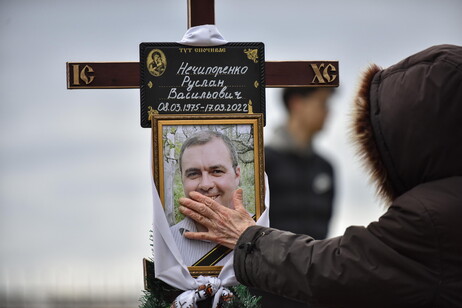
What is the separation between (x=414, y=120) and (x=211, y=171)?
1212 millimetres

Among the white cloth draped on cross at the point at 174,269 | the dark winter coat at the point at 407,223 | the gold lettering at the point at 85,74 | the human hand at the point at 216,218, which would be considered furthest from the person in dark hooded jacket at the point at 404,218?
the gold lettering at the point at 85,74

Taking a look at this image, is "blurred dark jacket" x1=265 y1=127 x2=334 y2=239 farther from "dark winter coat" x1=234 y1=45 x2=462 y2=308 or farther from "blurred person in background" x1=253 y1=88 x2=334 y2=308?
"dark winter coat" x1=234 y1=45 x2=462 y2=308

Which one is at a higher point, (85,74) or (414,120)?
(85,74)

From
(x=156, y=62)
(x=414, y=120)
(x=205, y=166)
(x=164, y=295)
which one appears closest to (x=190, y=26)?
(x=156, y=62)

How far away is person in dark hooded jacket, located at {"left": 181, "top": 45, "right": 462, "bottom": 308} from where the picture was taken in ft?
5.98

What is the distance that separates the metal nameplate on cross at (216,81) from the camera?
299 cm

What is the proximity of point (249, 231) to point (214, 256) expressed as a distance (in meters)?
0.71

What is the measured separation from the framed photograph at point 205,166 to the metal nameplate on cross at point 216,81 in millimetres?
58

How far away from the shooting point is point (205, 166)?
2.95m

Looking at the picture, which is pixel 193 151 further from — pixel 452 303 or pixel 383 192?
pixel 452 303

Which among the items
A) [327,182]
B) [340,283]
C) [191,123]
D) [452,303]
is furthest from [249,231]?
[327,182]

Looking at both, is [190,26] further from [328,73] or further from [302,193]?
[302,193]

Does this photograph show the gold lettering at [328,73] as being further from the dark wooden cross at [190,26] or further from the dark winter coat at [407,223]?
the dark winter coat at [407,223]

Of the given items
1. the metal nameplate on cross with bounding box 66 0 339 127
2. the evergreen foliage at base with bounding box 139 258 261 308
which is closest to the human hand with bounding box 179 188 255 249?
the evergreen foliage at base with bounding box 139 258 261 308
